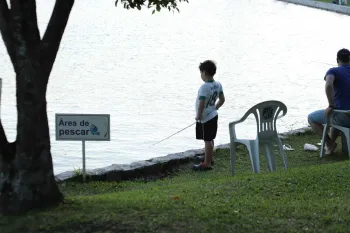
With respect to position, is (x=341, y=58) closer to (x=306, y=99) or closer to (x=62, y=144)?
(x=62, y=144)

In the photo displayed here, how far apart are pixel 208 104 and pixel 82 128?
1552mm

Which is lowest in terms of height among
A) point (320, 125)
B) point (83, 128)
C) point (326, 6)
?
point (320, 125)

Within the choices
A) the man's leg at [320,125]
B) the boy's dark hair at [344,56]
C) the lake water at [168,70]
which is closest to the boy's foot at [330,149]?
the man's leg at [320,125]

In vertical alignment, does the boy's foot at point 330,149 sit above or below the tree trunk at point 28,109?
below

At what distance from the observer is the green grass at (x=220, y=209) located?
584 cm

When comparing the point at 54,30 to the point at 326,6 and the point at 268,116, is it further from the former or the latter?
the point at 326,6

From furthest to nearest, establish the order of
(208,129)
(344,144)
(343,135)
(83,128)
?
(344,144), (343,135), (208,129), (83,128)

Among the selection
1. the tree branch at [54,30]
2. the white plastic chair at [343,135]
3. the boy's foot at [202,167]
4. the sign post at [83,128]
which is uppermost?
the tree branch at [54,30]

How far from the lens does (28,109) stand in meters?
6.17

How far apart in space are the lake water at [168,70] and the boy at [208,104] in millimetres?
2494

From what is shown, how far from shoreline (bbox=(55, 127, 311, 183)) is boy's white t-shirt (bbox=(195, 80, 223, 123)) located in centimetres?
93

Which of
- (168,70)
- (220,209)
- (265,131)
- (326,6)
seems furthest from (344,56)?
(326,6)

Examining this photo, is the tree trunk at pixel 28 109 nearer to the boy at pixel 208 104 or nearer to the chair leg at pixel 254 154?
the chair leg at pixel 254 154

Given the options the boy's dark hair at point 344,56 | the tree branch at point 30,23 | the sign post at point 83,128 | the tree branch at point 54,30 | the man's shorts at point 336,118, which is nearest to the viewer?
the tree branch at point 30,23
